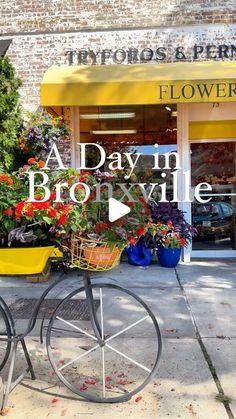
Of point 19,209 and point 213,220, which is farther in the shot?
point 213,220

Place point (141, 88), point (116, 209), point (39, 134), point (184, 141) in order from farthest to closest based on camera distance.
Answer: point (184, 141), point (39, 134), point (141, 88), point (116, 209)

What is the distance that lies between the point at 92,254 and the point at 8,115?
208 inches

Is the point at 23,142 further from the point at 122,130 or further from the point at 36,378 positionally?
the point at 36,378

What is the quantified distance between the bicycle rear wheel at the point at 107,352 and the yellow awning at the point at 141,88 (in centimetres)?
323

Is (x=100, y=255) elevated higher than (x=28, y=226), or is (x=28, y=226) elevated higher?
(x=28, y=226)

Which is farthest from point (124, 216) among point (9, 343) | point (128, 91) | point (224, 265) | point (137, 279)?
point (224, 265)

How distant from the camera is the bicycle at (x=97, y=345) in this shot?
2887mm

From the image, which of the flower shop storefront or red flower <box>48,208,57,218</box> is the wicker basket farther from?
the flower shop storefront

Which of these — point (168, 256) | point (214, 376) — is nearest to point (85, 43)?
point (168, 256)

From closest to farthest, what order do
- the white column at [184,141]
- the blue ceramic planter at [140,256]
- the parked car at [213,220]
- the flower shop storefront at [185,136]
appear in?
the blue ceramic planter at [140,256]
the flower shop storefront at [185,136]
the white column at [184,141]
the parked car at [213,220]

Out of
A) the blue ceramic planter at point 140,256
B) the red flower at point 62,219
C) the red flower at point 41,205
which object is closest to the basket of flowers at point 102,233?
the red flower at point 62,219

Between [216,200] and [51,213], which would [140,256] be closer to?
[216,200]

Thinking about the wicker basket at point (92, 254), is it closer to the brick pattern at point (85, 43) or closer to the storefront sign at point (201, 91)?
the storefront sign at point (201, 91)

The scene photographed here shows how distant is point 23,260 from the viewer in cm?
293
